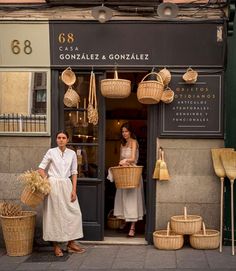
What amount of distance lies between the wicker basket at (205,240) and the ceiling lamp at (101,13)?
374 centimetres

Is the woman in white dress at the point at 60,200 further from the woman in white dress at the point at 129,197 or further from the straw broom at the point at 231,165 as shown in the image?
the straw broom at the point at 231,165

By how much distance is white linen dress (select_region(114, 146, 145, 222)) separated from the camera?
30.4 ft

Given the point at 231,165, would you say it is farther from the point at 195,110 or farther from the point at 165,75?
the point at 165,75

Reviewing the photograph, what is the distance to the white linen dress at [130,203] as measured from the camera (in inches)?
365

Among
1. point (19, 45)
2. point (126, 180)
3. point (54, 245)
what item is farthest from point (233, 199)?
point (19, 45)

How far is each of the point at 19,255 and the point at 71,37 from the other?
3.71 metres

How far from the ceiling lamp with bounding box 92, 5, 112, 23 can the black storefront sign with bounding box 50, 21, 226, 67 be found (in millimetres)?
385

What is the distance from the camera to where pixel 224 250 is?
838 cm

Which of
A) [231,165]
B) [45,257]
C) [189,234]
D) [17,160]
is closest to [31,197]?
[45,257]

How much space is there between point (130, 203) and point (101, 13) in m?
3.32

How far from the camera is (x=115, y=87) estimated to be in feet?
27.8

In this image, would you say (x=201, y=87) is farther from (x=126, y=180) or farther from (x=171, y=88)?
(x=126, y=180)

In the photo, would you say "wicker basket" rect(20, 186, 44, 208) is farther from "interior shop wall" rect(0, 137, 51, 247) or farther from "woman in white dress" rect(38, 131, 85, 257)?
"interior shop wall" rect(0, 137, 51, 247)

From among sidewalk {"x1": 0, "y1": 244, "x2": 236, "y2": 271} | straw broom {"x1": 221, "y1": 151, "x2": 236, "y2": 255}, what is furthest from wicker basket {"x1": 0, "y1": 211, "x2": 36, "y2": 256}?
straw broom {"x1": 221, "y1": 151, "x2": 236, "y2": 255}
